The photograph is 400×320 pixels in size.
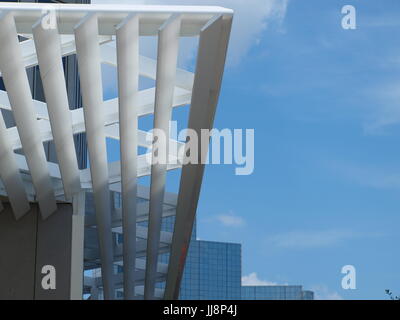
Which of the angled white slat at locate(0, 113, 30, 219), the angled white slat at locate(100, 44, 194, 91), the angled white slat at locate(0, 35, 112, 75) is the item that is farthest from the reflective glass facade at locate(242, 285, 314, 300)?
the angled white slat at locate(0, 35, 112, 75)

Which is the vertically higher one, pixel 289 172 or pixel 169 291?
pixel 289 172

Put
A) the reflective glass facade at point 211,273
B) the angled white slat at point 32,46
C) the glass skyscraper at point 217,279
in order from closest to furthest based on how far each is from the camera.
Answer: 1. the angled white slat at point 32,46
2. the glass skyscraper at point 217,279
3. the reflective glass facade at point 211,273

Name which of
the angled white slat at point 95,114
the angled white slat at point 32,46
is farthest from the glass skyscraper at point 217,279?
the angled white slat at point 32,46

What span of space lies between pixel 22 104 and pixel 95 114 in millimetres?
910

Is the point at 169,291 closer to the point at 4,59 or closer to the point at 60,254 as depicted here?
the point at 60,254

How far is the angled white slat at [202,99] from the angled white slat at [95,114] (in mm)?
1155

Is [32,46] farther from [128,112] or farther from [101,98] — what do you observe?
[128,112]

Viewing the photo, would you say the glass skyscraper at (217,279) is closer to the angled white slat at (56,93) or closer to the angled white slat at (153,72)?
the angled white slat at (56,93)

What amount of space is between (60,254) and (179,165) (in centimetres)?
308

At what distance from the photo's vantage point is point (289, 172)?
162625mm

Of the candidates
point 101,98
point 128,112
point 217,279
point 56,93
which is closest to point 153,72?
point 128,112

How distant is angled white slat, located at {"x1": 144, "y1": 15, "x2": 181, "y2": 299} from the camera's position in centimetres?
943

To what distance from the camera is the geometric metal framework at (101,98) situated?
928 cm

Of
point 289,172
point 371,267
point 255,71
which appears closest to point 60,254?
point 371,267
